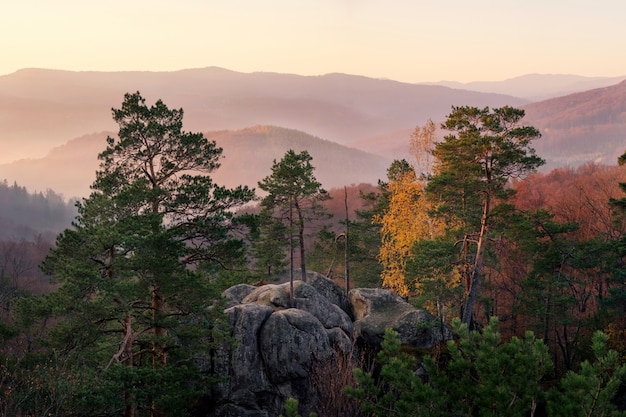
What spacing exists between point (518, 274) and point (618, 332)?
16715 mm

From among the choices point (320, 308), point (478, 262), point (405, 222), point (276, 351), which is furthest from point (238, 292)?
point (478, 262)

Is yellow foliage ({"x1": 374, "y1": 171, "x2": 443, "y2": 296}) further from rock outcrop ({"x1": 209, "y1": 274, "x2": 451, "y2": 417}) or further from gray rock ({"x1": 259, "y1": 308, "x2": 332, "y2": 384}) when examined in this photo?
gray rock ({"x1": 259, "y1": 308, "x2": 332, "y2": 384})

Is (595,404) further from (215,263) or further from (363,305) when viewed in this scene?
(363,305)

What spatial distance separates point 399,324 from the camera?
27016 mm

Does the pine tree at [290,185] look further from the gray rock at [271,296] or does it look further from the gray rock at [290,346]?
the gray rock at [290,346]

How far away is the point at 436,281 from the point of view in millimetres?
28047

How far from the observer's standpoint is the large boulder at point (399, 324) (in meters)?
26.7

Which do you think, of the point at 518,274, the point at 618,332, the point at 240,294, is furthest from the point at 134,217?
the point at 518,274

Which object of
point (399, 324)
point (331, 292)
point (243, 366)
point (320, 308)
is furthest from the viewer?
point (331, 292)

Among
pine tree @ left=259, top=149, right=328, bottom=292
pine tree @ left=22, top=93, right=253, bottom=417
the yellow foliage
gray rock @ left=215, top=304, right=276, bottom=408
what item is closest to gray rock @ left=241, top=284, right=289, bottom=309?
pine tree @ left=259, top=149, right=328, bottom=292

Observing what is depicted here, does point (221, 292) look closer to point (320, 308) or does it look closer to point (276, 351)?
point (276, 351)

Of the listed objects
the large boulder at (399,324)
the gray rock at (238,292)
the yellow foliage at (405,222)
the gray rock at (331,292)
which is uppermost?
the yellow foliage at (405,222)

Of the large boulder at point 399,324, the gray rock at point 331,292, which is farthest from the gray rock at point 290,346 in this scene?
the gray rock at point 331,292

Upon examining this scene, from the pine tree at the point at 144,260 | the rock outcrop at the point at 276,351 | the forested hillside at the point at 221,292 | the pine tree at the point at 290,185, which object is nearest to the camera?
the forested hillside at the point at 221,292
